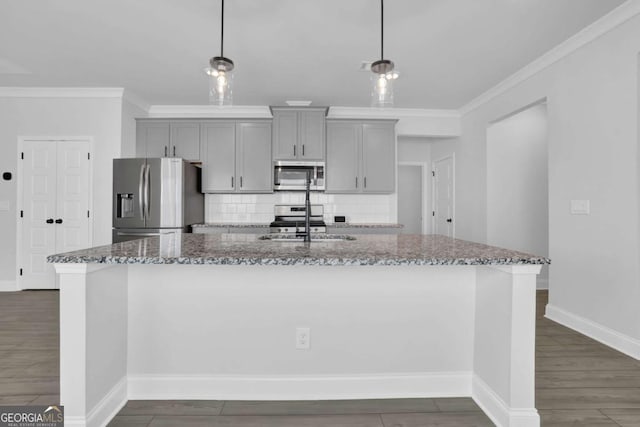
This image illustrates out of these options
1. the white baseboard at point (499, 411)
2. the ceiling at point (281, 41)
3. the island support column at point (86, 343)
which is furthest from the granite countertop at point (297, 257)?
the ceiling at point (281, 41)

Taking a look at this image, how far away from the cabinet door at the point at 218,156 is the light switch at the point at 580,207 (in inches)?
153

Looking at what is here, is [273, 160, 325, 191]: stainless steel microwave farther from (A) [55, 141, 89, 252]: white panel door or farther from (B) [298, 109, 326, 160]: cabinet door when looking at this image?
(A) [55, 141, 89, 252]: white panel door

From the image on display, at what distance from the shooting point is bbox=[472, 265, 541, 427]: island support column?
5.56ft

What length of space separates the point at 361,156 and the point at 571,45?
255 cm

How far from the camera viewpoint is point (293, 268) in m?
2.02

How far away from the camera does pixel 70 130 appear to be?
459 cm

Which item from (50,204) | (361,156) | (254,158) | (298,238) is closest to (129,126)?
(50,204)

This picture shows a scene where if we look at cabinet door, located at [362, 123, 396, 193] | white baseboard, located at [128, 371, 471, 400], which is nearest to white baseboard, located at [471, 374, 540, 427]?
white baseboard, located at [128, 371, 471, 400]

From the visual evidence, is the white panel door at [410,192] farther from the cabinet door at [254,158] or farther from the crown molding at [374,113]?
the cabinet door at [254,158]

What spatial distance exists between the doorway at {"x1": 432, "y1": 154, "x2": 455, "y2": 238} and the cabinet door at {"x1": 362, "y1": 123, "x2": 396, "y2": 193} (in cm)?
141

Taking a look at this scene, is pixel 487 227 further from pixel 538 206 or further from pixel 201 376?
pixel 201 376

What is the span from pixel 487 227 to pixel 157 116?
4.82 metres

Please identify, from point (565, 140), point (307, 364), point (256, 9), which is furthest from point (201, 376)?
point (565, 140)

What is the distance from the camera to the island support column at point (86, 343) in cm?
163
